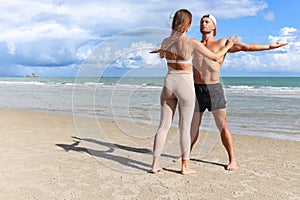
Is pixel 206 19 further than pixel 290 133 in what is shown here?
No

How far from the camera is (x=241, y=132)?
26.6 feet

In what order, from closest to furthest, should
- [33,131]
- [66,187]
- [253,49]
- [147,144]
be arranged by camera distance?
[66,187] < [253,49] < [147,144] < [33,131]

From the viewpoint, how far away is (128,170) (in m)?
4.46

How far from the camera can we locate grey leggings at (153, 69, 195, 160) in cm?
390

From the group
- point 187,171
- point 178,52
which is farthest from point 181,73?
point 187,171

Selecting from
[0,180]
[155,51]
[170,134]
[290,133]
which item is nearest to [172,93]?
[155,51]

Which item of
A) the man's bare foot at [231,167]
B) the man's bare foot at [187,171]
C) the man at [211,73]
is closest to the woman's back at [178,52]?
the man at [211,73]

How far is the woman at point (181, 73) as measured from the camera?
3781mm

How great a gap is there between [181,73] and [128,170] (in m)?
1.59

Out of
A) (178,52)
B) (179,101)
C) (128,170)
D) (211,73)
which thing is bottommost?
(128,170)

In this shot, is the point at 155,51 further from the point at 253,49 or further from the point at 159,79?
the point at 253,49

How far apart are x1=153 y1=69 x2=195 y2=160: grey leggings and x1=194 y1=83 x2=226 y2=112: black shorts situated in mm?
430

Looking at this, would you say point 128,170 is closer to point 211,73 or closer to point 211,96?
point 211,96

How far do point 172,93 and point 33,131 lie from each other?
463 cm
